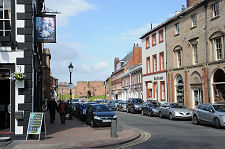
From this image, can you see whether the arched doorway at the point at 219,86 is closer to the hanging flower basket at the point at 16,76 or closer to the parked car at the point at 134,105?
the parked car at the point at 134,105

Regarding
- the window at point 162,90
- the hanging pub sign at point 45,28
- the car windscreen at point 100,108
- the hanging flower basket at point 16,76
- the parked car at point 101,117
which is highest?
the hanging pub sign at point 45,28

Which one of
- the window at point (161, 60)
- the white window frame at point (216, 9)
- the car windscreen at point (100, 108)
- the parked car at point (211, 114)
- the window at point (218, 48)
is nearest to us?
the parked car at point (211, 114)

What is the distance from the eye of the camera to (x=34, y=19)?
12914mm

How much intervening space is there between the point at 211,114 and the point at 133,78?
3922cm

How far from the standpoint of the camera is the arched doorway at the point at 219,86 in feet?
82.4

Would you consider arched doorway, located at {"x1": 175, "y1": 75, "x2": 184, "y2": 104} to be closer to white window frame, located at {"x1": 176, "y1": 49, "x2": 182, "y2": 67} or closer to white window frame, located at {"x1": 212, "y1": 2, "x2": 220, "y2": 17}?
white window frame, located at {"x1": 176, "y1": 49, "x2": 182, "y2": 67}

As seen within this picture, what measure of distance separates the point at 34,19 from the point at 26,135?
5.40 meters

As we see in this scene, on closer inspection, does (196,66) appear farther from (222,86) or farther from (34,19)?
(34,19)

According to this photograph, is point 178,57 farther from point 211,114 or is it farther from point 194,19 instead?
point 211,114

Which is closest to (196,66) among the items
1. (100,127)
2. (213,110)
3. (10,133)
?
(213,110)

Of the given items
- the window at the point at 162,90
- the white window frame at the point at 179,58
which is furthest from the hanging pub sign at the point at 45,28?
the window at the point at 162,90

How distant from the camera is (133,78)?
5631 centimetres

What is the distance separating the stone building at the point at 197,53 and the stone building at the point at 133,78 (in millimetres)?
15989

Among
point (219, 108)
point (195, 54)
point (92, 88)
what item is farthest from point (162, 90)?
point (92, 88)
